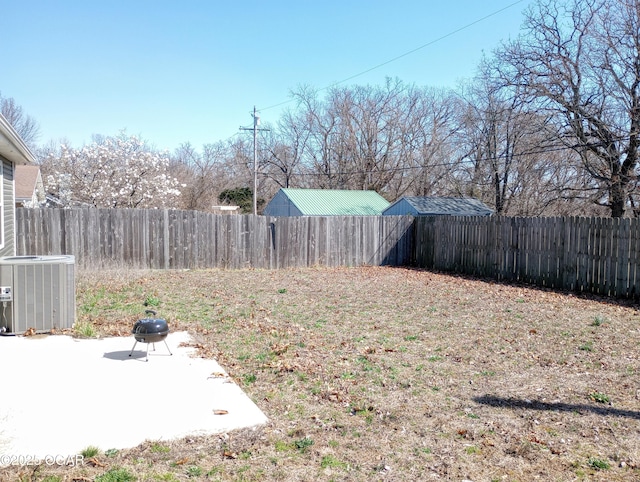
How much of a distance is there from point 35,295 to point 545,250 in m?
11.4

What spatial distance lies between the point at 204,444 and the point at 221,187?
37.9 meters

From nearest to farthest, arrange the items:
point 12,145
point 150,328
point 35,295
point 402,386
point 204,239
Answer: point 402,386 < point 150,328 < point 35,295 < point 12,145 < point 204,239

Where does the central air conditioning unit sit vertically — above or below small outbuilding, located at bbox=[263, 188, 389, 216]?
below

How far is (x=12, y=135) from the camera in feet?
25.7

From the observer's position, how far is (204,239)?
15367 mm

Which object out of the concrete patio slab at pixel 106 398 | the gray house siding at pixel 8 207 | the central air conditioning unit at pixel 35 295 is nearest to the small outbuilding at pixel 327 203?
the gray house siding at pixel 8 207

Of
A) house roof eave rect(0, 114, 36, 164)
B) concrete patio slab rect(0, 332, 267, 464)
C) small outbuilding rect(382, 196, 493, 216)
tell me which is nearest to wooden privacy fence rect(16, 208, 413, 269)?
small outbuilding rect(382, 196, 493, 216)

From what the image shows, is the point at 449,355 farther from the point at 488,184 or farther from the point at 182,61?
the point at 488,184

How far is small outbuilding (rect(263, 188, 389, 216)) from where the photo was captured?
21.6 m

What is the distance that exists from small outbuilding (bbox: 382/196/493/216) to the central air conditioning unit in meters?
14.8

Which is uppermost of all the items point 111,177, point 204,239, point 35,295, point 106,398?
point 111,177

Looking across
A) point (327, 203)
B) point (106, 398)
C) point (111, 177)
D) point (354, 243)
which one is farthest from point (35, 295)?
point (111, 177)

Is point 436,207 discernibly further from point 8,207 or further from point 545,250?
point 8,207

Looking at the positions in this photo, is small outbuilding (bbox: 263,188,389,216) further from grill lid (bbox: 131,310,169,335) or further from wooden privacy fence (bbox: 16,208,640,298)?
grill lid (bbox: 131,310,169,335)
